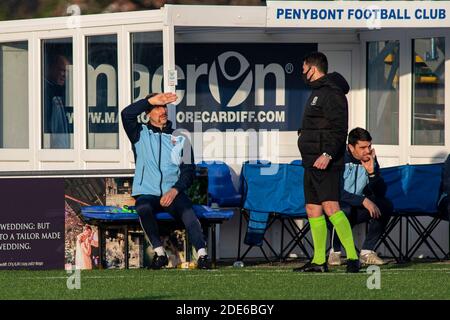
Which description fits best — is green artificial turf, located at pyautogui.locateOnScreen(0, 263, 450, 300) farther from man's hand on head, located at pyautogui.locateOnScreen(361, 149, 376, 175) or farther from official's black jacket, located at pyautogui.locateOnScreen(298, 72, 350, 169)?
man's hand on head, located at pyautogui.locateOnScreen(361, 149, 376, 175)

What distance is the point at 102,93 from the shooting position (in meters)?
17.6

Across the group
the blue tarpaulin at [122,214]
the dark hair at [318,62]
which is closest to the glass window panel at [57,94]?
the blue tarpaulin at [122,214]

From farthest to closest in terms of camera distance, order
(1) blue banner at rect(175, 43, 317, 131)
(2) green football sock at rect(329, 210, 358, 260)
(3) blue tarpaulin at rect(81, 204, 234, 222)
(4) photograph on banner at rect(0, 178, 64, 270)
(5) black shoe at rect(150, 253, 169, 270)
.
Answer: (1) blue banner at rect(175, 43, 317, 131), (4) photograph on banner at rect(0, 178, 64, 270), (3) blue tarpaulin at rect(81, 204, 234, 222), (5) black shoe at rect(150, 253, 169, 270), (2) green football sock at rect(329, 210, 358, 260)

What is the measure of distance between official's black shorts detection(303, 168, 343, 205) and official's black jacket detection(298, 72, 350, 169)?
2.7 inches

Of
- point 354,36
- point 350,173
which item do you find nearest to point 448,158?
point 350,173

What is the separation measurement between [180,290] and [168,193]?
2.64 m

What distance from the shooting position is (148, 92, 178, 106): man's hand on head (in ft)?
51.0

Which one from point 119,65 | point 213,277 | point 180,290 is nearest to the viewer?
point 180,290

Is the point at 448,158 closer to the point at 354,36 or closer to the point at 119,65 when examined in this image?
the point at 354,36

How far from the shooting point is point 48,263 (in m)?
16.1

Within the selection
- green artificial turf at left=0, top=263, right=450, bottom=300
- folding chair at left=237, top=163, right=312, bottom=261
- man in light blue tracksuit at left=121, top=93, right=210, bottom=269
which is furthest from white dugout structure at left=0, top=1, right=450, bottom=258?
green artificial turf at left=0, top=263, right=450, bottom=300

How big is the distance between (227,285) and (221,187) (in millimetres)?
4015

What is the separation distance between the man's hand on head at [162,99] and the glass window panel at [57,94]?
7.64 ft

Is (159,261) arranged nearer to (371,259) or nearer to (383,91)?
(371,259)
